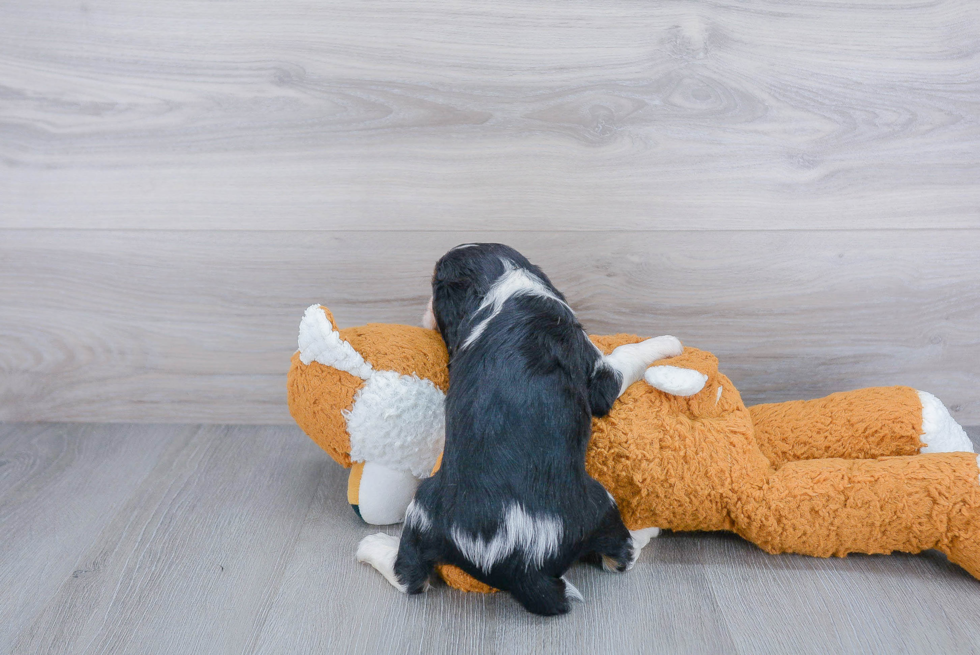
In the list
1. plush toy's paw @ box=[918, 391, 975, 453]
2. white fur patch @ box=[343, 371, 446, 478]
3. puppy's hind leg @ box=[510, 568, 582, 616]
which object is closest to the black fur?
puppy's hind leg @ box=[510, 568, 582, 616]

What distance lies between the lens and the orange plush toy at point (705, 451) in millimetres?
1073

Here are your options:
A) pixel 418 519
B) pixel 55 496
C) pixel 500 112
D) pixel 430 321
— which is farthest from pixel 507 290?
pixel 55 496

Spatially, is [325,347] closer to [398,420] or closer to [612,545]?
[398,420]

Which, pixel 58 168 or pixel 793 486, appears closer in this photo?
pixel 793 486

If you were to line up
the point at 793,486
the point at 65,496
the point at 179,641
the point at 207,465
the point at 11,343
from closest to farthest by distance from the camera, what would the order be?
the point at 179,641 → the point at 793,486 → the point at 65,496 → the point at 207,465 → the point at 11,343

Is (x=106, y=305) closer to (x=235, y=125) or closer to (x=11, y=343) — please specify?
(x=11, y=343)

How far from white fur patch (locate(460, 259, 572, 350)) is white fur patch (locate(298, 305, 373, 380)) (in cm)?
20

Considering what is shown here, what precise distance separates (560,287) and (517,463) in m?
0.60

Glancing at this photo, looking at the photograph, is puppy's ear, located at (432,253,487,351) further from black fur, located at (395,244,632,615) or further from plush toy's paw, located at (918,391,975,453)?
plush toy's paw, located at (918,391,975,453)

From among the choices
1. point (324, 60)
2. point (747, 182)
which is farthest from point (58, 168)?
point (747, 182)

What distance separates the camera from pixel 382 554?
1.11 m

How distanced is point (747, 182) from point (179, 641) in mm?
1262

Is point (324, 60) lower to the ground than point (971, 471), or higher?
higher

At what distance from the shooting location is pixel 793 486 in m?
1.10
